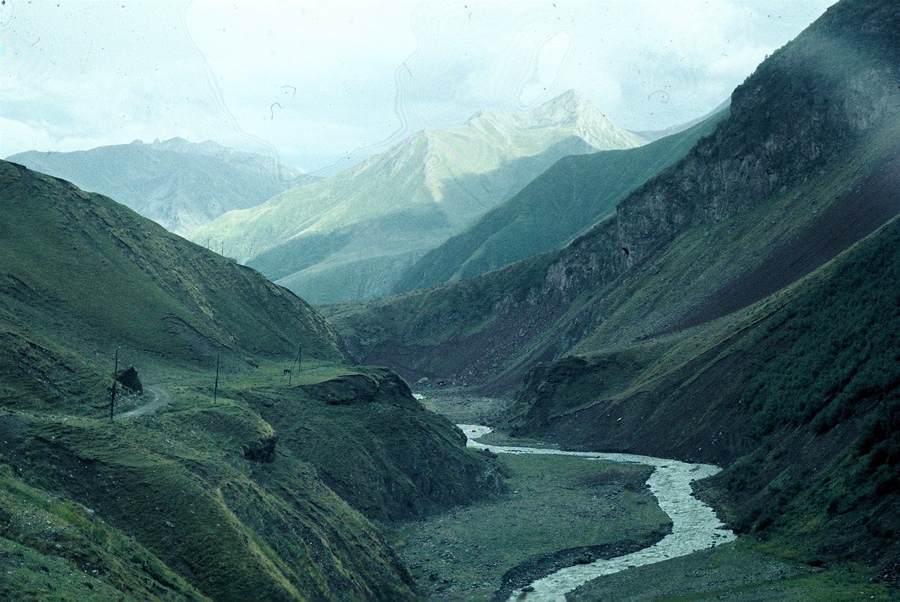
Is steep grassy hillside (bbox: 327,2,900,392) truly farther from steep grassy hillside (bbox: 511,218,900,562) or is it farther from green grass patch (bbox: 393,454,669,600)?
green grass patch (bbox: 393,454,669,600)

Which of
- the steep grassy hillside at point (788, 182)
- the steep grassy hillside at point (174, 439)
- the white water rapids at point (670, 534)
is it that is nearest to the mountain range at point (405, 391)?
the steep grassy hillside at point (174, 439)

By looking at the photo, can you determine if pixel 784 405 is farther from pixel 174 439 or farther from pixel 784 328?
pixel 174 439

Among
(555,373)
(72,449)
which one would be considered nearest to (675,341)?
(555,373)

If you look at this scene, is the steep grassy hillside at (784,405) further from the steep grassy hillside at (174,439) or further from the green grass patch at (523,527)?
the steep grassy hillside at (174,439)

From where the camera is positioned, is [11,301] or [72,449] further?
[11,301]

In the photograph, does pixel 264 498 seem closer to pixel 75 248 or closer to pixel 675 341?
pixel 75 248

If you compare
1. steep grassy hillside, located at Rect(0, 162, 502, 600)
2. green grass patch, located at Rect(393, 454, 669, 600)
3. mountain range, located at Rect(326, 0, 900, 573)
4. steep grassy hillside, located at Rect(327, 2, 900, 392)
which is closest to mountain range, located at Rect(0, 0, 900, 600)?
steep grassy hillside, located at Rect(0, 162, 502, 600)
